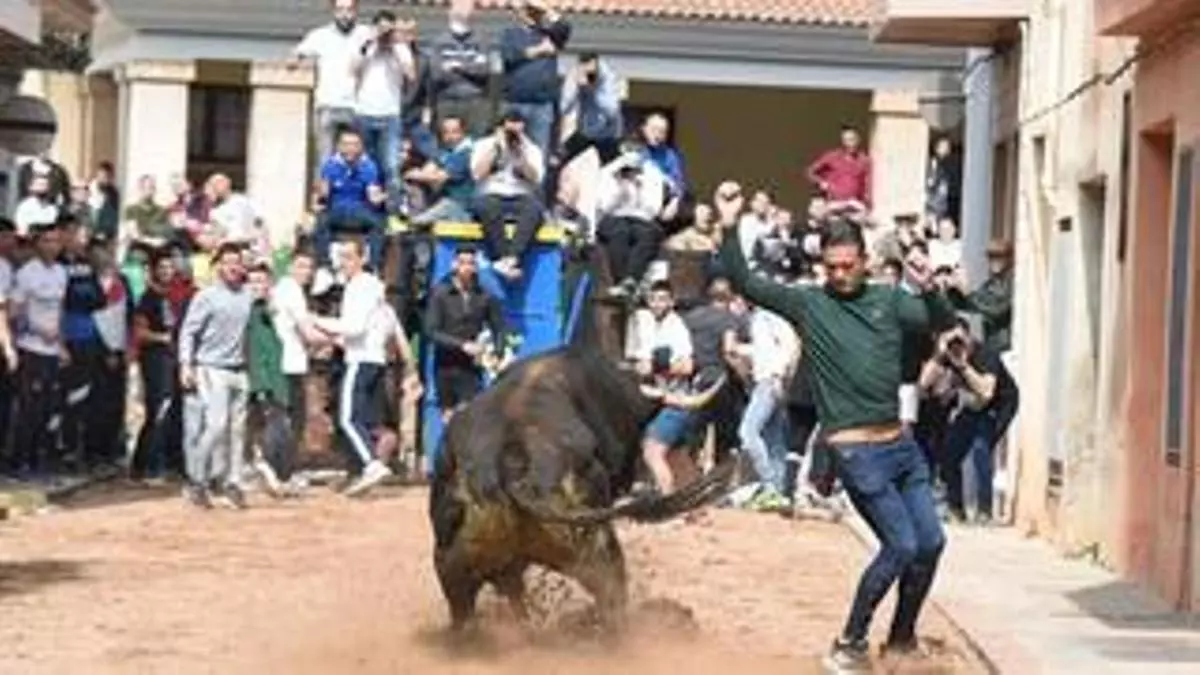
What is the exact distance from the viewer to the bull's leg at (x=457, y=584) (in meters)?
11.4

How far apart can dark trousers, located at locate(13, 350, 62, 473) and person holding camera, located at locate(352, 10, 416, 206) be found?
3102 millimetres

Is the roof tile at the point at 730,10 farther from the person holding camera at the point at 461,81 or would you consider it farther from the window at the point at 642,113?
the person holding camera at the point at 461,81

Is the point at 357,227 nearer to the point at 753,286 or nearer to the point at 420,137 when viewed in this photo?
the point at 420,137

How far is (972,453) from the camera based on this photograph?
2075cm

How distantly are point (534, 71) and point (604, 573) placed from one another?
34.3 feet

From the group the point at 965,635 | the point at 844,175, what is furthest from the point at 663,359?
the point at 844,175

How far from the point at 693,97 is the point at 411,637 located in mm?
28579

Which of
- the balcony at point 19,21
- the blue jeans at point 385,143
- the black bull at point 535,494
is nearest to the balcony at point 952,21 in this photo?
the blue jeans at point 385,143

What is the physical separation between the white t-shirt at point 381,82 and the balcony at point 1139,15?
21.1ft

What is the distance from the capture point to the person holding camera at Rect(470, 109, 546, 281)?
20969 millimetres

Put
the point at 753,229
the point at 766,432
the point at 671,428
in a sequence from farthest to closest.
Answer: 1. the point at 753,229
2. the point at 766,432
3. the point at 671,428

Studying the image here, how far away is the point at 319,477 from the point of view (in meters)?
21.3

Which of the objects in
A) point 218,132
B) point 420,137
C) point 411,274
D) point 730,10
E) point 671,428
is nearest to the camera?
point 671,428

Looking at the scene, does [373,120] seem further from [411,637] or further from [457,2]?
[411,637]
